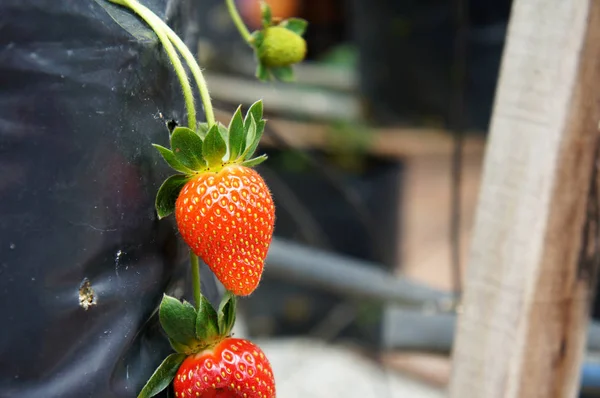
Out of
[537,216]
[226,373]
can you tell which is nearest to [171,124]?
[226,373]

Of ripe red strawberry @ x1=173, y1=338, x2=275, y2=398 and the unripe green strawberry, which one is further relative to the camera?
the unripe green strawberry

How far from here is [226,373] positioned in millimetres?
404

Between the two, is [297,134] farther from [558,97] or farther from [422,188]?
[558,97]

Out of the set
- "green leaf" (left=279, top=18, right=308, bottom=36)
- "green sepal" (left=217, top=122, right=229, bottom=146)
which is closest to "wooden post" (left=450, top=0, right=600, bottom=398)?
"green leaf" (left=279, top=18, right=308, bottom=36)

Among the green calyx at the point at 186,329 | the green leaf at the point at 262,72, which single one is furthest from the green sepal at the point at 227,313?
the green leaf at the point at 262,72

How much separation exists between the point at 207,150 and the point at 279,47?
0.55 ft

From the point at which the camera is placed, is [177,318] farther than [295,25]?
No

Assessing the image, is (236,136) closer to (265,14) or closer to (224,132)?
(224,132)

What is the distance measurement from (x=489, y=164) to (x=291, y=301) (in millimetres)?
1688

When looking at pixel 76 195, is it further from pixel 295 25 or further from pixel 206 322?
pixel 295 25

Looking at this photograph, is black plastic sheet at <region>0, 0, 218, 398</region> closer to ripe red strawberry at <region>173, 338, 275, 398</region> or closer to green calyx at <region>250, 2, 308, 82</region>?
ripe red strawberry at <region>173, 338, 275, 398</region>

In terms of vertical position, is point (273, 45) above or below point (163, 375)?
above

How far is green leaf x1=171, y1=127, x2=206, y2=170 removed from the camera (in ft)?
1.25

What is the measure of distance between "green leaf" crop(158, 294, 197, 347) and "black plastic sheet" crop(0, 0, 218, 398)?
0.02 m
